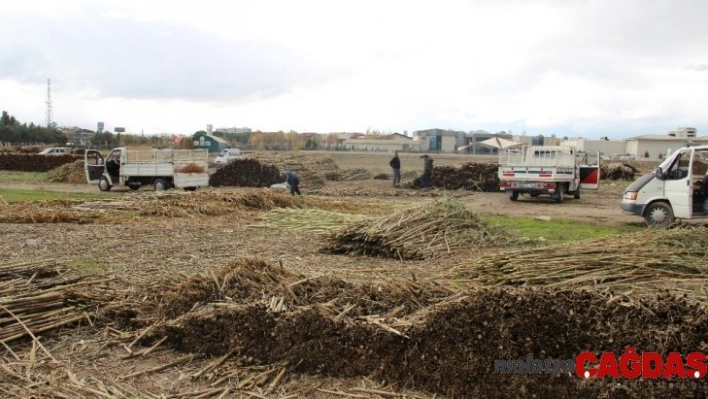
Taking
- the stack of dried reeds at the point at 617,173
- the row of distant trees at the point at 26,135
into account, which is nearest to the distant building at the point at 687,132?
the stack of dried reeds at the point at 617,173

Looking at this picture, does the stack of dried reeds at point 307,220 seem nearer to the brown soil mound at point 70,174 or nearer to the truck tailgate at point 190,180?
the truck tailgate at point 190,180

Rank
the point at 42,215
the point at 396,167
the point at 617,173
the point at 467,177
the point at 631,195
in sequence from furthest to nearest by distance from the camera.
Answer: the point at 617,173
the point at 396,167
the point at 467,177
the point at 631,195
the point at 42,215

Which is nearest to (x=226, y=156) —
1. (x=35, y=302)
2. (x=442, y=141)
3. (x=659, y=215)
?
(x=659, y=215)

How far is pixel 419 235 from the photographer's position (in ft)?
33.0

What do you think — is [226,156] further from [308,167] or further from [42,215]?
[42,215]

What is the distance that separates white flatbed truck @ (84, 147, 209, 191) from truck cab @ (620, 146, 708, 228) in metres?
17.1

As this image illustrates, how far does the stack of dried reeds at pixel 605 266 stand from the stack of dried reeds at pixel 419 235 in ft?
7.59

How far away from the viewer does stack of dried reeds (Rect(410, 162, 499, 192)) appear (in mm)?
28438

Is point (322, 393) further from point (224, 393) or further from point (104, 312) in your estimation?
point (104, 312)

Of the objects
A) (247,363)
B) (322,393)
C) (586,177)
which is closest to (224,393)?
(247,363)

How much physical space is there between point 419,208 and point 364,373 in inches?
245

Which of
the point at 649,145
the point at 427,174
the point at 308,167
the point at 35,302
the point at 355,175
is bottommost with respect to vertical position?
the point at 35,302

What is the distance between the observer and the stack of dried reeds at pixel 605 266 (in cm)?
602

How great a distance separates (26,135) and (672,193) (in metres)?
91.2
